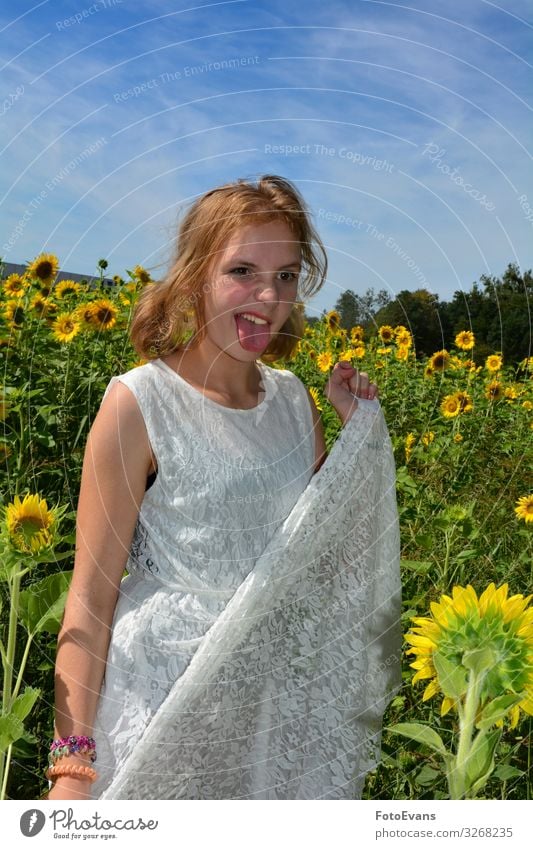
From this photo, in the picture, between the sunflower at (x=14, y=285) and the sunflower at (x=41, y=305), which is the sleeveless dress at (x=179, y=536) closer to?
the sunflower at (x=41, y=305)

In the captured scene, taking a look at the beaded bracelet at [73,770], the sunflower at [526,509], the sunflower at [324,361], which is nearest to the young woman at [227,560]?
the beaded bracelet at [73,770]

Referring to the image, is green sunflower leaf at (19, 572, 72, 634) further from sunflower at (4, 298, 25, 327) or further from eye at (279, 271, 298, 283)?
sunflower at (4, 298, 25, 327)

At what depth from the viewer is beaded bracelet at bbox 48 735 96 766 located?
33.2 inches

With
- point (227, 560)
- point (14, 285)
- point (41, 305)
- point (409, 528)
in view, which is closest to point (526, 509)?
point (409, 528)

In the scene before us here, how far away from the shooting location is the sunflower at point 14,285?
79.8 inches

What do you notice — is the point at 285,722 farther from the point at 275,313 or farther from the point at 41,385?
the point at 41,385

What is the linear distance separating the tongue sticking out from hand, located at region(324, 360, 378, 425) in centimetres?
18

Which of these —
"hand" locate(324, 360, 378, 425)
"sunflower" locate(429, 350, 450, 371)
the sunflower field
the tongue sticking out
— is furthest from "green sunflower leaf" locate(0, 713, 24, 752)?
"sunflower" locate(429, 350, 450, 371)

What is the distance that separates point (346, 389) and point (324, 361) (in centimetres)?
100

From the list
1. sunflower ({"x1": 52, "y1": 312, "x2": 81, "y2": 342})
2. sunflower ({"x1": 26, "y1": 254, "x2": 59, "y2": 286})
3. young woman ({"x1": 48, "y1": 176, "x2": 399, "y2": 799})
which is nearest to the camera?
young woman ({"x1": 48, "y1": 176, "x2": 399, "y2": 799})

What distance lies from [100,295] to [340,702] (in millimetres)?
1321

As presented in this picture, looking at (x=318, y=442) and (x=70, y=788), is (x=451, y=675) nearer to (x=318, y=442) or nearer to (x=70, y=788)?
(x=70, y=788)

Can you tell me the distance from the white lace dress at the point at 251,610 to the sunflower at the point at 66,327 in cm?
69

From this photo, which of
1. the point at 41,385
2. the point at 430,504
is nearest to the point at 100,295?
the point at 41,385
